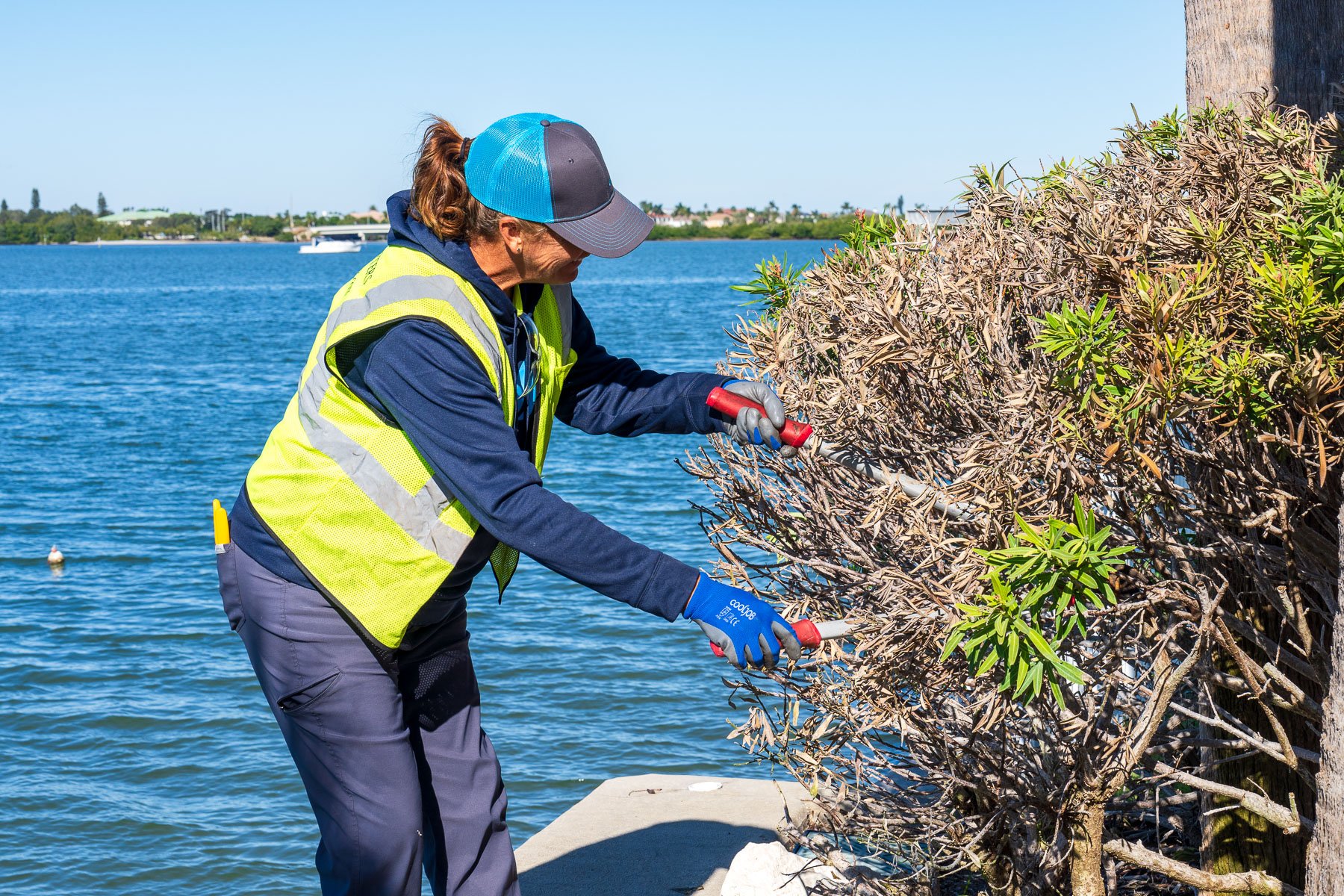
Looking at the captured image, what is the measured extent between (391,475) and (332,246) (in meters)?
182

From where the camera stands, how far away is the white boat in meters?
177

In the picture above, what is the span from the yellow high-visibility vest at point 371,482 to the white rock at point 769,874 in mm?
2112

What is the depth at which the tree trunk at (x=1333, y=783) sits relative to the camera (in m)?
2.70

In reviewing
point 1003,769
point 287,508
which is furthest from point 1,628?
point 1003,769

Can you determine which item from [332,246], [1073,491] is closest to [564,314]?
[1073,491]

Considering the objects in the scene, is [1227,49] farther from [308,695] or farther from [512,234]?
[308,695]

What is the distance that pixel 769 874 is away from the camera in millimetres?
4723

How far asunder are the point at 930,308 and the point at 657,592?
1.03 metres

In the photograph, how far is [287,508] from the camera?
3.22m

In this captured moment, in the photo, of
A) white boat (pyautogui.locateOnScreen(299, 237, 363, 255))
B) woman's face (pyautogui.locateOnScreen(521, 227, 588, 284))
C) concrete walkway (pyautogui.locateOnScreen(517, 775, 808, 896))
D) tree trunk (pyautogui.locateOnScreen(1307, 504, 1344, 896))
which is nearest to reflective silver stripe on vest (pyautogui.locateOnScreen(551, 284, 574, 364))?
woman's face (pyautogui.locateOnScreen(521, 227, 588, 284))

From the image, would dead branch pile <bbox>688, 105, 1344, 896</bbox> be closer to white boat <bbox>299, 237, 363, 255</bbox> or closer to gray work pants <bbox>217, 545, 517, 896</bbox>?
gray work pants <bbox>217, 545, 517, 896</bbox>

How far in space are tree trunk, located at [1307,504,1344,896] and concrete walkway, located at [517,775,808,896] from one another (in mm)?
2315

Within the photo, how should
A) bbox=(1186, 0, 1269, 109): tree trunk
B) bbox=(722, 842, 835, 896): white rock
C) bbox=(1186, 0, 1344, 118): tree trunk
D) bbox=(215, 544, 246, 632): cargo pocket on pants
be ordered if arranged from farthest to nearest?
1. bbox=(722, 842, 835, 896): white rock
2. bbox=(1186, 0, 1269, 109): tree trunk
3. bbox=(1186, 0, 1344, 118): tree trunk
4. bbox=(215, 544, 246, 632): cargo pocket on pants

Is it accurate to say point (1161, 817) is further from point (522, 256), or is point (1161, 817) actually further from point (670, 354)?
point (670, 354)
